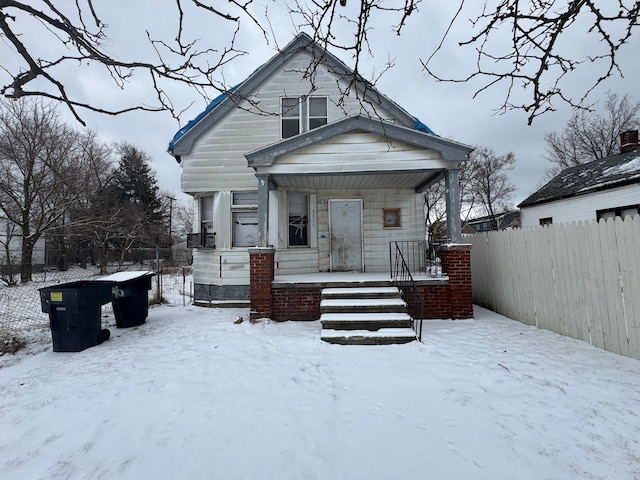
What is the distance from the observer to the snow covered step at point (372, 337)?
4953mm

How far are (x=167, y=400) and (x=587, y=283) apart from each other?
6030mm

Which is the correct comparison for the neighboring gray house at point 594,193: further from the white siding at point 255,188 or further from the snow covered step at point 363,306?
the snow covered step at point 363,306

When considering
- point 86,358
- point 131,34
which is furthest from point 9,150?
point 131,34

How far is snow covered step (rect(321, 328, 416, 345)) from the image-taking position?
16.3ft

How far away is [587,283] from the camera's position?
15.4 ft

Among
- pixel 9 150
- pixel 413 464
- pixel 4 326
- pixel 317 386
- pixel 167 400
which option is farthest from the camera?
pixel 9 150

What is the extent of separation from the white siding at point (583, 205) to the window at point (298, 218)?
1128 cm

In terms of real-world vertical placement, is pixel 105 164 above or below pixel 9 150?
above

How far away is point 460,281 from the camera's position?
6.42 meters

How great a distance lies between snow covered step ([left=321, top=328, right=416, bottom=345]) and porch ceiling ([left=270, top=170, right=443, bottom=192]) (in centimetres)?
385

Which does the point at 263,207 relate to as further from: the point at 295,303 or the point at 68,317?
the point at 68,317

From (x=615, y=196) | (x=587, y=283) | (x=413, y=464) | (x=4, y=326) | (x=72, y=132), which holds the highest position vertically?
(x=72, y=132)

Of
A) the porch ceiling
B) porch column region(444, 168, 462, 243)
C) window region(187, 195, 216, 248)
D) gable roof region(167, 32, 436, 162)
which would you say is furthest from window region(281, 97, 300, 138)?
porch column region(444, 168, 462, 243)

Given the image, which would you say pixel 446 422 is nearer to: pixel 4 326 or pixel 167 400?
pixel 167 400
